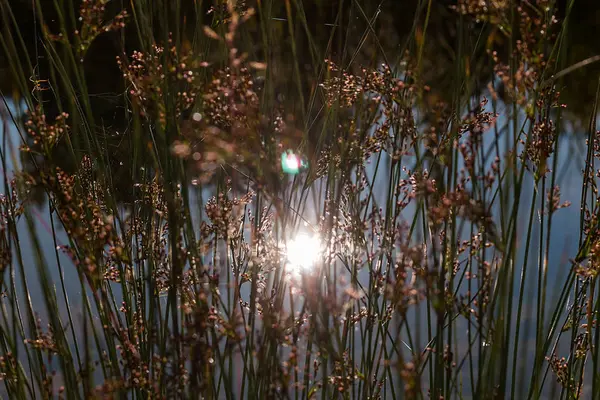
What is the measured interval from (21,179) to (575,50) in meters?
15.6

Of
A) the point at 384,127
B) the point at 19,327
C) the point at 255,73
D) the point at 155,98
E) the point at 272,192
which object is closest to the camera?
the point at 272,192

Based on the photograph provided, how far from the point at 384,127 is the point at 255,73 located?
1.73ft

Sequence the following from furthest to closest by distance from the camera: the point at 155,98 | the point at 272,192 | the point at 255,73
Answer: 1. the point at 255,73
2. the point at 155,98
3. the point at 272,192

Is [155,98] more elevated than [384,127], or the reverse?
[384,127]

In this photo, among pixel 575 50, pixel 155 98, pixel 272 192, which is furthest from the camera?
pixel 575 50

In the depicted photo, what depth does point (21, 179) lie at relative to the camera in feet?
4.13

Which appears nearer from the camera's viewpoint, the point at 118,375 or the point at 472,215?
the point at 472,215

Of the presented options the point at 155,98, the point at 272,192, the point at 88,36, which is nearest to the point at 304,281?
the point at 272,192

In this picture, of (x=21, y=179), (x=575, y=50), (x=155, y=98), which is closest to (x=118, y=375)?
(x=21, y=179)

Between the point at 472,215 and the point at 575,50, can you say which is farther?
the point at 575,50

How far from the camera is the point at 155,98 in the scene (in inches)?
40.9

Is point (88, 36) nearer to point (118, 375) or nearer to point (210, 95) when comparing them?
point (210, 95)

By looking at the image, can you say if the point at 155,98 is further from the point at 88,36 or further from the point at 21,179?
the point at 21,179

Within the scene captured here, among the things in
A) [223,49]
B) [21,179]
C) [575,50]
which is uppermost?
[575,50]
